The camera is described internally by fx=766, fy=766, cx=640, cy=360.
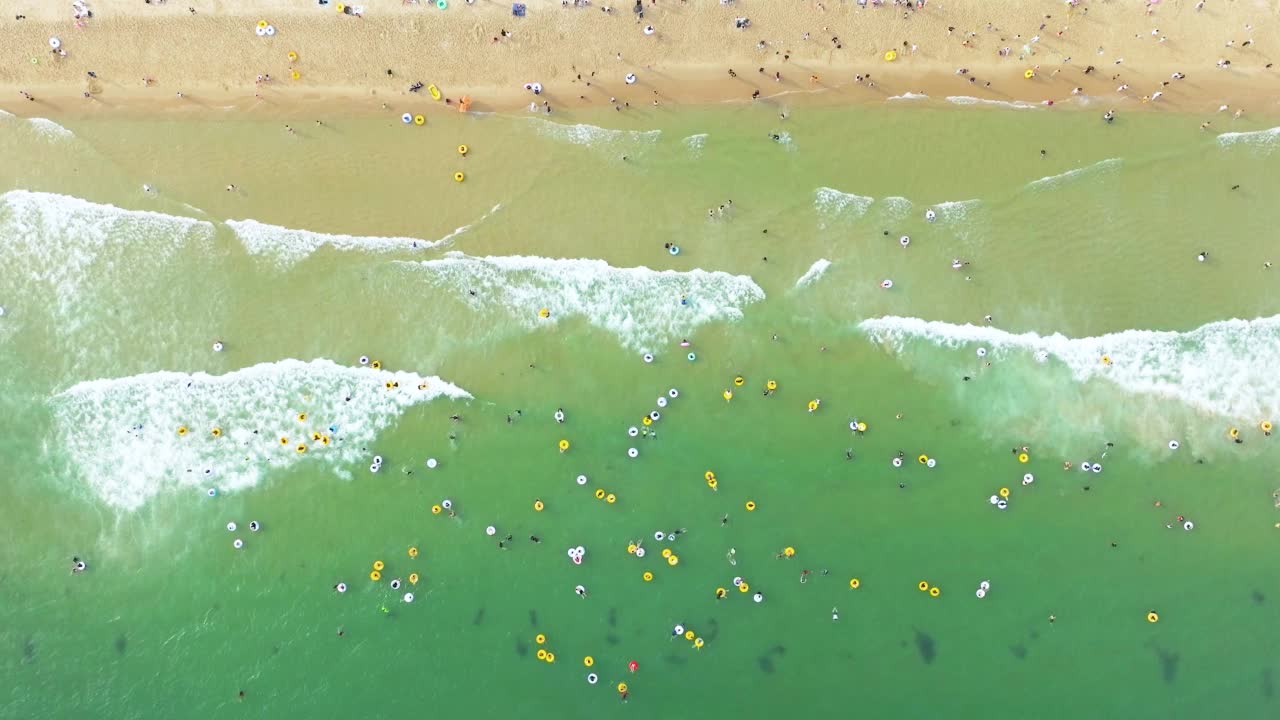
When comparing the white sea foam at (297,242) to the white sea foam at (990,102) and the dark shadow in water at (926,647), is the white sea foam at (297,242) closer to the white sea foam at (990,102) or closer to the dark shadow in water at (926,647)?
the white sea foam at (990,102)

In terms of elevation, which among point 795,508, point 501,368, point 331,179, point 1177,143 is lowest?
point 795,508

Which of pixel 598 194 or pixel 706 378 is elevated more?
pixel 598 194

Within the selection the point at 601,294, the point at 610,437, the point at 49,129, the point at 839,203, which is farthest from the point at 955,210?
the point at 49,129

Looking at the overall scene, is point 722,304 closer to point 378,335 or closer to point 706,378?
point 706,378

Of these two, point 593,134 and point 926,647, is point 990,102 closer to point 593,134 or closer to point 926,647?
point 593,134

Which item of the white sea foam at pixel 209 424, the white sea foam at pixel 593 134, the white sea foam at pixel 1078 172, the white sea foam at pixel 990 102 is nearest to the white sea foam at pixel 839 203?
the white sea foam at pixel 990 102

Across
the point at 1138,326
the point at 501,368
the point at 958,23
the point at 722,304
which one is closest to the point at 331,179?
the point at 501,368
